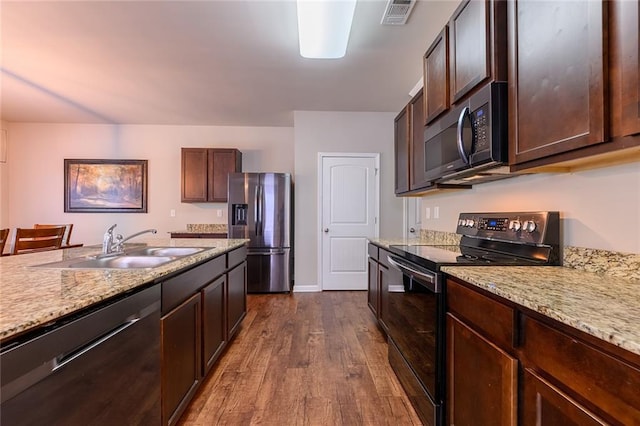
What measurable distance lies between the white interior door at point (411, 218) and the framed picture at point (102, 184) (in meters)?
4.29

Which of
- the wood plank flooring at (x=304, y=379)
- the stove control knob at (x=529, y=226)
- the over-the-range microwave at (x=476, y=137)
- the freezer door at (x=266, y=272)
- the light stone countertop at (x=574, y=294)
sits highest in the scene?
the over-the-range microwave at (x=476, y=137)

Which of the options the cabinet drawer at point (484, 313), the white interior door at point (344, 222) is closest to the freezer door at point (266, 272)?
the white interior door at point (344, 222)

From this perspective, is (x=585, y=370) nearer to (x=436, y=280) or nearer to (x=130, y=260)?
(x=436, y=280)

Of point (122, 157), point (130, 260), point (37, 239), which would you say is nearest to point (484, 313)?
point (130, 260)

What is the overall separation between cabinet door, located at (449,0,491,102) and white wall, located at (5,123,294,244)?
12.2 ft

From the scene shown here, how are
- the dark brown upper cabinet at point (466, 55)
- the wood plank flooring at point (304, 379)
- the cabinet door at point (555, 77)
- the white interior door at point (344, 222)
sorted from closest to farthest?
the cabinet door at point (555, 77) → the dark brown upper cabinet at point (466, 55) → the wood plank flooring at point (304, 379) → the white interior door at point (344, 222)

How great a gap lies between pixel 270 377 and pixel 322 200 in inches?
106

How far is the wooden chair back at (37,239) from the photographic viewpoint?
3068 mm

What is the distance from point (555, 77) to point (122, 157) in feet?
19.0

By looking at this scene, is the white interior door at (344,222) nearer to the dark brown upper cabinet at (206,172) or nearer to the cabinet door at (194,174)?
the dark brown upper cabinet at (206,172)

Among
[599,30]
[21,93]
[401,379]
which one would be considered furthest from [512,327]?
[21,93]

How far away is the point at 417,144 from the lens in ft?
8.00

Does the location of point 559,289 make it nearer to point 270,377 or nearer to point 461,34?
point 461,34

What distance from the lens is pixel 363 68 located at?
306 centimetres
